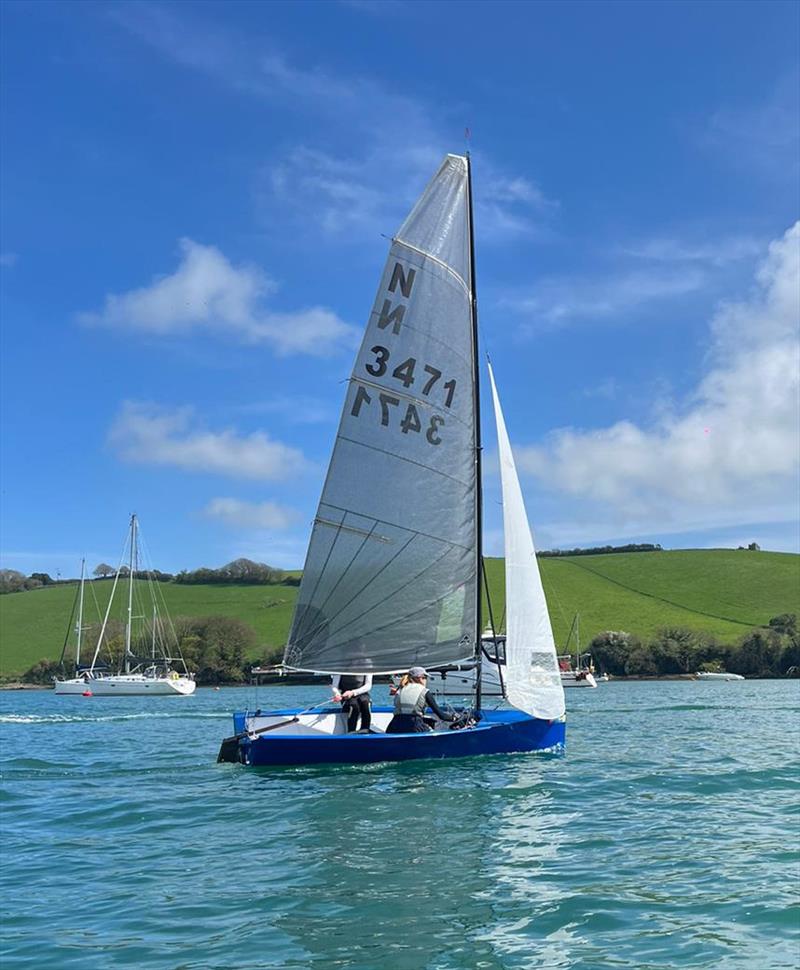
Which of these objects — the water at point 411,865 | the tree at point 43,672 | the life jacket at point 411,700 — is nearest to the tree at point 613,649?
the tree at point 43,672

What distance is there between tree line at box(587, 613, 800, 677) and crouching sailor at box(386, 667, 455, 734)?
272 feet

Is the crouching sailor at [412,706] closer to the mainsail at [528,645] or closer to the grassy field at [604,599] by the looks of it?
the mainsail at [528,645]

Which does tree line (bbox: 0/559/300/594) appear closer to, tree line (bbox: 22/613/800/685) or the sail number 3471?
tree line (bbox: 22/613/800/685)

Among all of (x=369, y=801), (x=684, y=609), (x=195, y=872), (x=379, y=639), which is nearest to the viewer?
(x=195, y=872)

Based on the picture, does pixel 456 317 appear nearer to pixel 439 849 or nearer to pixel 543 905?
pixel 439 849

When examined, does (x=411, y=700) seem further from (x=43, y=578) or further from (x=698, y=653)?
(x=43, y=578)

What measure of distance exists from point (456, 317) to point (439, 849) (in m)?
13.5

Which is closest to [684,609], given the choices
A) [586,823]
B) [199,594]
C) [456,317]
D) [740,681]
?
[740,681]

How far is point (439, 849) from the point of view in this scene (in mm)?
11688

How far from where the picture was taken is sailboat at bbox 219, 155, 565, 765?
2138 cm

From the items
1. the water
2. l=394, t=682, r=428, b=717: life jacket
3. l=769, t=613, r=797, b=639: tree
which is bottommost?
the water

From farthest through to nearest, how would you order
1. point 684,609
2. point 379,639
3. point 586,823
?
point 684,609 → point 379,639 → point 586,823

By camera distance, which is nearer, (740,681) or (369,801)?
(369,801)

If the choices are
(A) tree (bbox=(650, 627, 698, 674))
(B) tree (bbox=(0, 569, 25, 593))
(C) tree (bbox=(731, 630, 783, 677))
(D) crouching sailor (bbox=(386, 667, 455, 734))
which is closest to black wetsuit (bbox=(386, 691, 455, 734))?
(D) crouching sailor (bbox=(386, 667, 455, 734))
